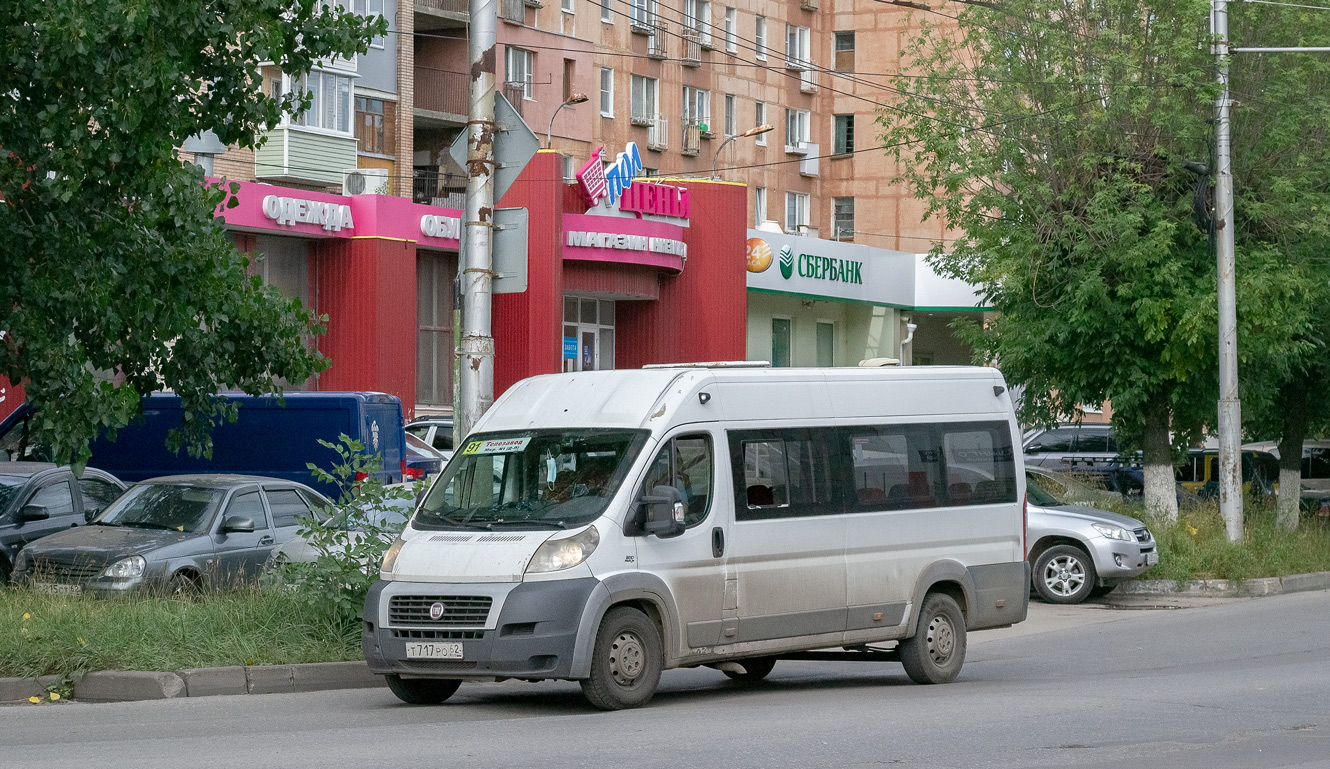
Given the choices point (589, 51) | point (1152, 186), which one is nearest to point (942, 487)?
point (1152, 186)

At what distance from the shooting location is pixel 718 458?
437 inches

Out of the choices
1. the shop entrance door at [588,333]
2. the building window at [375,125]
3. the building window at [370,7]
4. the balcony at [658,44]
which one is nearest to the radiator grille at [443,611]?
the building window at [370,7]

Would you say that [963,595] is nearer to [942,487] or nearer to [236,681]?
[942,487]

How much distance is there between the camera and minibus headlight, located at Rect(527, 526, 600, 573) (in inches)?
396

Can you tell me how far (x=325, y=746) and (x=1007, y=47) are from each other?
1869cm

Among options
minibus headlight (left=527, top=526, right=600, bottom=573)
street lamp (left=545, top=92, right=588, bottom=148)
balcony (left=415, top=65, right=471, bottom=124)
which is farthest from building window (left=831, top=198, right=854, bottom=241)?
minibus headlight (left=527, top=526, right=600, bottom=573)

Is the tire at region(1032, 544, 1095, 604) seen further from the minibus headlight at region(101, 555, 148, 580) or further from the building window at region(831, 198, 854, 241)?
the building window at region(831, 198, 854, 241)

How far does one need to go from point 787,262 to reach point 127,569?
1328 inches

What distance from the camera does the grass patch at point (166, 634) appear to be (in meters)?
11.2

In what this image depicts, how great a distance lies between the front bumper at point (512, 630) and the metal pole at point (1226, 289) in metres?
14.6

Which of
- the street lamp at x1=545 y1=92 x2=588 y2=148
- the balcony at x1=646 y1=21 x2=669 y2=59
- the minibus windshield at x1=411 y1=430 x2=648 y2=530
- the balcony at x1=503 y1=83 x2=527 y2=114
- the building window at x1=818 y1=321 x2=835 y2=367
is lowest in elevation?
the minibus windshield at x1=411 y1=430 x2=648 y2=530

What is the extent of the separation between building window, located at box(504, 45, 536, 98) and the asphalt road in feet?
110

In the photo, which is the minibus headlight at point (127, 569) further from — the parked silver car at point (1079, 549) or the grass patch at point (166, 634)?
the parked silver car at point (1079, 549)

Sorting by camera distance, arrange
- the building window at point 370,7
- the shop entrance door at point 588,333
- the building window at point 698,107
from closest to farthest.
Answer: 1. the building window at point 370,7
2. the shop entrance door at point 588,333
3. the building window at point 698,107
